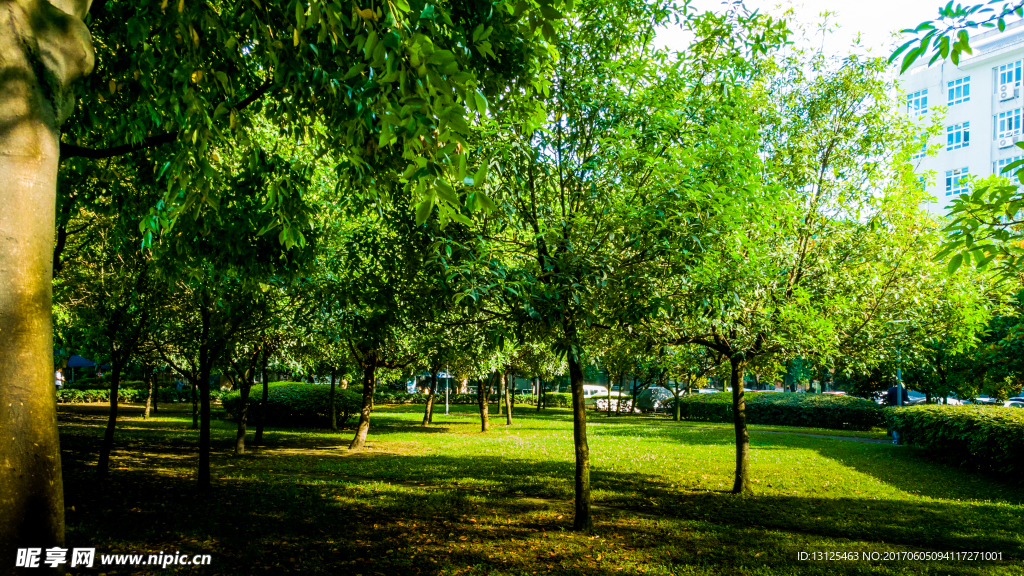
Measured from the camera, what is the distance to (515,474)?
13.7 m

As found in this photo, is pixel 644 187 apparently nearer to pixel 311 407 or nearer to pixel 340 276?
pixel 340 276

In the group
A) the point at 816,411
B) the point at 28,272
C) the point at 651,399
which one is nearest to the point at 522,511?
the point at 28,272

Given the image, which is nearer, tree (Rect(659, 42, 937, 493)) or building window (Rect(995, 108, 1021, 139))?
tree (Rect(659, 42, 937, 493))

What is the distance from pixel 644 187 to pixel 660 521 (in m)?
5.30

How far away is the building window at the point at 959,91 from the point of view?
140ft

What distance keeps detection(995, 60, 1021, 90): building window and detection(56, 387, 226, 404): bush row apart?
55044 millimetres

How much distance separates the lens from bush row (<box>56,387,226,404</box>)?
119 ft

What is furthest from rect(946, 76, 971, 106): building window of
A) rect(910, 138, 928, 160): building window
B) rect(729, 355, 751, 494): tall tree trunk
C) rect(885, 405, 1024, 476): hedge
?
rect(729, 355, 751, 494): tall tree trunk

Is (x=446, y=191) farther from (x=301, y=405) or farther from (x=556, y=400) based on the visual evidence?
(x=556, y=400)

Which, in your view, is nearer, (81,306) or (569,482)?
(81,306)

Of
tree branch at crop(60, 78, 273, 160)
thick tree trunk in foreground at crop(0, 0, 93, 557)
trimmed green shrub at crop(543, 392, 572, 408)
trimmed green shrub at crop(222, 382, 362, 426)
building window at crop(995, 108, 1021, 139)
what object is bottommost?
trimmed green shrub at crop(543, 392, 572, 408)

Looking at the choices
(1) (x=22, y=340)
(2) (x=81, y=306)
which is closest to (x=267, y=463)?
(2) (x=81, y=306)

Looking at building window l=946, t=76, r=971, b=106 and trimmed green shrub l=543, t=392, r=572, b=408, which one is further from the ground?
building window l=946, t=76, r=971, b=106

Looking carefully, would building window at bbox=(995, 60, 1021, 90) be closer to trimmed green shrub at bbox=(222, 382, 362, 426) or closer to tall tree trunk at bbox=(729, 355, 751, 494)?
tall tree trunk at bbox=(729, 355, 751, 494)
